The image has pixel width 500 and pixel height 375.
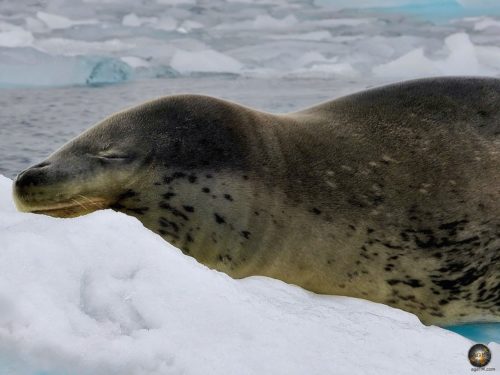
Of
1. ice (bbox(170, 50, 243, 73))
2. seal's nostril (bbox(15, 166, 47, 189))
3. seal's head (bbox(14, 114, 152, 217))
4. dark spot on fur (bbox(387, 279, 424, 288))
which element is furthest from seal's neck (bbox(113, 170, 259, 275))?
ice (bbox(170, 50, 243, 73))

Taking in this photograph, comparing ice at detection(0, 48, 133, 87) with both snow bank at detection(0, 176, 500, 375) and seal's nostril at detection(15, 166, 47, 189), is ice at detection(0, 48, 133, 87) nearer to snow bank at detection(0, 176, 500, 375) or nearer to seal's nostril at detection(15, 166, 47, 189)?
seal's nostril at detection(15, 166, 47, 189)

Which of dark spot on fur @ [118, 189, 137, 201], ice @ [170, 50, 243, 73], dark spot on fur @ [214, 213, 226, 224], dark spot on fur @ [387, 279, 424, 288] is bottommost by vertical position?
ice @ [170, 50, 243, 73]

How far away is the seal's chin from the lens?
298cm

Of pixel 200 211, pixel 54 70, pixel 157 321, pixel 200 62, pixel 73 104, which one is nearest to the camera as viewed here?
pixel 157 321

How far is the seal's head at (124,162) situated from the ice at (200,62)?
46.3ft

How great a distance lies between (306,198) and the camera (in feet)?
9.68

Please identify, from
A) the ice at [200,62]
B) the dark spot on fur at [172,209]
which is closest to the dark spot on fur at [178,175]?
the dark spot on fur at [172,209]

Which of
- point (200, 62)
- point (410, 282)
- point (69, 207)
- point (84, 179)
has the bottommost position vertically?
point (200, 62)

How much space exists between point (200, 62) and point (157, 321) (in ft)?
52.1

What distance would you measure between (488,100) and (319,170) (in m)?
0.82

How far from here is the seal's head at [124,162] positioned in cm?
295

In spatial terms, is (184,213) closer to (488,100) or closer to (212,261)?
(212,261)

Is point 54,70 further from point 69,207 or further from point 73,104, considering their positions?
point 69,207

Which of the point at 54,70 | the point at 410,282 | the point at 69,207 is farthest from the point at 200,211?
the point at 54,70
